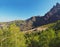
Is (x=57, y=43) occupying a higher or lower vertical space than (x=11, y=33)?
lower

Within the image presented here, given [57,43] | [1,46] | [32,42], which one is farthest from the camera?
[32,42]

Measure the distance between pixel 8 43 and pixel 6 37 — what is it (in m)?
2.14

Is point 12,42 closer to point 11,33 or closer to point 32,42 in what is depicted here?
point 11,33

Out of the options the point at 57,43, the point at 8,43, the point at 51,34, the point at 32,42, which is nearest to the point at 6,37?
the point at 8,43

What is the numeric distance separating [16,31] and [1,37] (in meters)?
5.77

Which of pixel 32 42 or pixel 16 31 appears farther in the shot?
pixel 32 42

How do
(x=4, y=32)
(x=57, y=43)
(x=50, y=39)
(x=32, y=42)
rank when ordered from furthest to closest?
(x=32, y=42)
(x=50, y=39)
(x=57, y=43)
(x=4, y=32)

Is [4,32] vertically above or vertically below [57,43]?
above

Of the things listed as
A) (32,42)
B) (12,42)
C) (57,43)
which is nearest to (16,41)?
(12,42)

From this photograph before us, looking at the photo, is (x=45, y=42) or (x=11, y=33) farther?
(x=45, y=42)

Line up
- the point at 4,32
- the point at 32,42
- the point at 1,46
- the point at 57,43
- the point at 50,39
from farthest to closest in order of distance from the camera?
the point at 32,42 → the point at 50,39 → the point at 57,43 → the point at 4,32 → the point at 1,46

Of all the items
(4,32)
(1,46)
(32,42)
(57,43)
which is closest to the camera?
(1,46)

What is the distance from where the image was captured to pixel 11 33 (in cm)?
7331

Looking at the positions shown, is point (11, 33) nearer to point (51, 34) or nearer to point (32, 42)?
point (51, 34)
